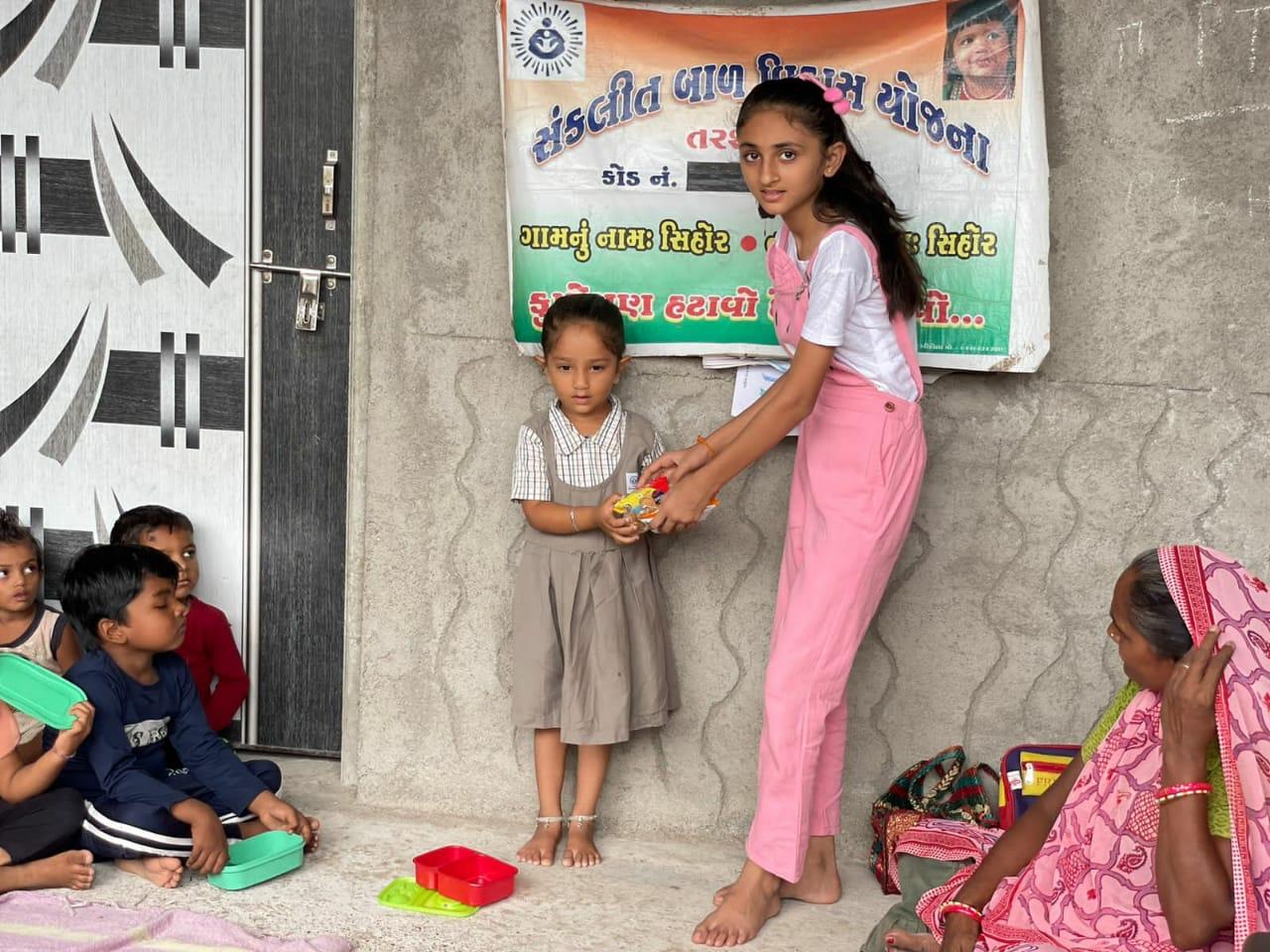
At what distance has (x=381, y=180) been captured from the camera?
11.9 feet

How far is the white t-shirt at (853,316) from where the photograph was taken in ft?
9.55

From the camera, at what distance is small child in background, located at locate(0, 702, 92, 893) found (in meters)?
3.17

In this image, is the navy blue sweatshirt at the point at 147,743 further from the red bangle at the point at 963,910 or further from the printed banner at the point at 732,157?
the red bangle at the point at 963,910

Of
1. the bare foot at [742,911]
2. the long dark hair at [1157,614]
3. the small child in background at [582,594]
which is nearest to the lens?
the long dark hair at [1157,614]

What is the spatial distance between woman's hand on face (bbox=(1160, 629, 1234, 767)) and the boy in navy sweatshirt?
2.12 meters

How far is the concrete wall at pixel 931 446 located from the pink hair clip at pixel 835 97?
50cm

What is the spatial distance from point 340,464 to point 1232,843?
267 cm

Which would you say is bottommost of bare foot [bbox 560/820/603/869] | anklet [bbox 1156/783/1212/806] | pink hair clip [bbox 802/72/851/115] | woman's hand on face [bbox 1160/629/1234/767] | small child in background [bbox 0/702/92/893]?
bare foot [bbox 560/820/603/869]

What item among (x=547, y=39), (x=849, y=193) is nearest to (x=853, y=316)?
(x=849, y=193)

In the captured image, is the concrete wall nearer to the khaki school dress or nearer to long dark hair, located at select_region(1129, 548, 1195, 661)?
the khaki school dress

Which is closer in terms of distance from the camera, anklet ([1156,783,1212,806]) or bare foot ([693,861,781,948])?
anklet ([1156,783,1212,806])

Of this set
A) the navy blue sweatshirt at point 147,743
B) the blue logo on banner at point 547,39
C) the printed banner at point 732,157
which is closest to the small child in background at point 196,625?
the navy blue sweatshirt at point 147,743

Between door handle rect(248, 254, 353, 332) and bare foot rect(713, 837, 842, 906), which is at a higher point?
door handle rect(248, 254, 353, 332)

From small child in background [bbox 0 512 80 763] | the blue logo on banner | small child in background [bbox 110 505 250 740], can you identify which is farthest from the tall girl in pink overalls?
small child in background [bbox 0 512 80 763]
